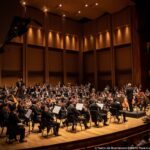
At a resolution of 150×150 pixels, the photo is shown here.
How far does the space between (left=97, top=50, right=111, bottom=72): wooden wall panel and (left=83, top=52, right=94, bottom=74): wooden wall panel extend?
695 millimetres

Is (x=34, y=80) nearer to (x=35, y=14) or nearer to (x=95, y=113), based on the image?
(x=35, y=14)

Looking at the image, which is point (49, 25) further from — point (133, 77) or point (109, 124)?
point (109, 124)

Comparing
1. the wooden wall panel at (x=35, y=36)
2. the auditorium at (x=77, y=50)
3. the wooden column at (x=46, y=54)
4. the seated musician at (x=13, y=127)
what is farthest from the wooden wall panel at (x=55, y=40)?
the seated musician at (x=13, y=127)

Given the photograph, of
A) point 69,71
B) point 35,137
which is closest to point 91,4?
point 69,71

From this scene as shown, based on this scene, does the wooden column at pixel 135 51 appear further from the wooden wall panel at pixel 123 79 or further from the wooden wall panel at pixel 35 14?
the wooden wall panel at pixel 35 14

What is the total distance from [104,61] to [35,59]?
19.6 ft

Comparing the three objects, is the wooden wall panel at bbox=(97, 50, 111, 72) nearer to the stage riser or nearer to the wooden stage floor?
the stage riser

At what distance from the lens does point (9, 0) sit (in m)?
10.5

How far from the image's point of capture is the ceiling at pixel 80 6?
16406 millimetres

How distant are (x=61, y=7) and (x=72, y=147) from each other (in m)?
13.8

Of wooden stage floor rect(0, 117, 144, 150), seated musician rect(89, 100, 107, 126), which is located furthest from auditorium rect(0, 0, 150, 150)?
wooden stage floor rect(0, 117, 144, 150)

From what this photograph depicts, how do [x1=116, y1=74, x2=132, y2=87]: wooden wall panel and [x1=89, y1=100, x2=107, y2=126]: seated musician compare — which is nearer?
[x1=89, y1=100, x2=107, y2=126]: seated musician

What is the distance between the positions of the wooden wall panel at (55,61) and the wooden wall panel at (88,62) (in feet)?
9.10

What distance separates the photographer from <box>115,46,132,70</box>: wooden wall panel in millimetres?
17547
